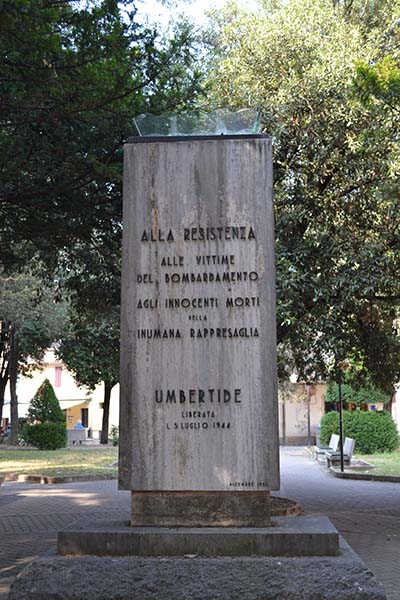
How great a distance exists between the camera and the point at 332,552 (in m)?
4.47

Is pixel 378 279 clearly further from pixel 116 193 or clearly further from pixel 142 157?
pixel 142 157

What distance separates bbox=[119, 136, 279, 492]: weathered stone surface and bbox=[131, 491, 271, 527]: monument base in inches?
2.6

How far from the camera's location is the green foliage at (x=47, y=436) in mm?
30453

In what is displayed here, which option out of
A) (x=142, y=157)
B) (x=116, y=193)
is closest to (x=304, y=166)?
(x=116, y=193)

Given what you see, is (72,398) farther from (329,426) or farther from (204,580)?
(204,580)

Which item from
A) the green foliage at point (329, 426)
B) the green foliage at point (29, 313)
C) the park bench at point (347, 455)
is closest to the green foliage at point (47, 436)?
the green foliage at point (29, 313)

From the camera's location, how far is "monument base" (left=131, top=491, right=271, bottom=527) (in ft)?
15.8

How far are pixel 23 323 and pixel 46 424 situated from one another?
14.7 ft

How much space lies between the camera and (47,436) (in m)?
30.4

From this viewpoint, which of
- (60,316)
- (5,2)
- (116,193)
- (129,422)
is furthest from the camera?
(60,316)

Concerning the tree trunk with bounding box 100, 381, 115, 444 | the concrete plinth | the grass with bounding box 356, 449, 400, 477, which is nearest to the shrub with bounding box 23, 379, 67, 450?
the tree trunk with bounding box 100, 381, 115, 444

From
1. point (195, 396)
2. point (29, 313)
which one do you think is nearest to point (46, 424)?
point (29, 313)

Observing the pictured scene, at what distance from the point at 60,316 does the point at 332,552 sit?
27.0 meters

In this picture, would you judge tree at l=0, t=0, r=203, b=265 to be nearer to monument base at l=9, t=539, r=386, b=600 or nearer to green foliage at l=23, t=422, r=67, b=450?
monument base at l=9, t=539, r=386, b=600
